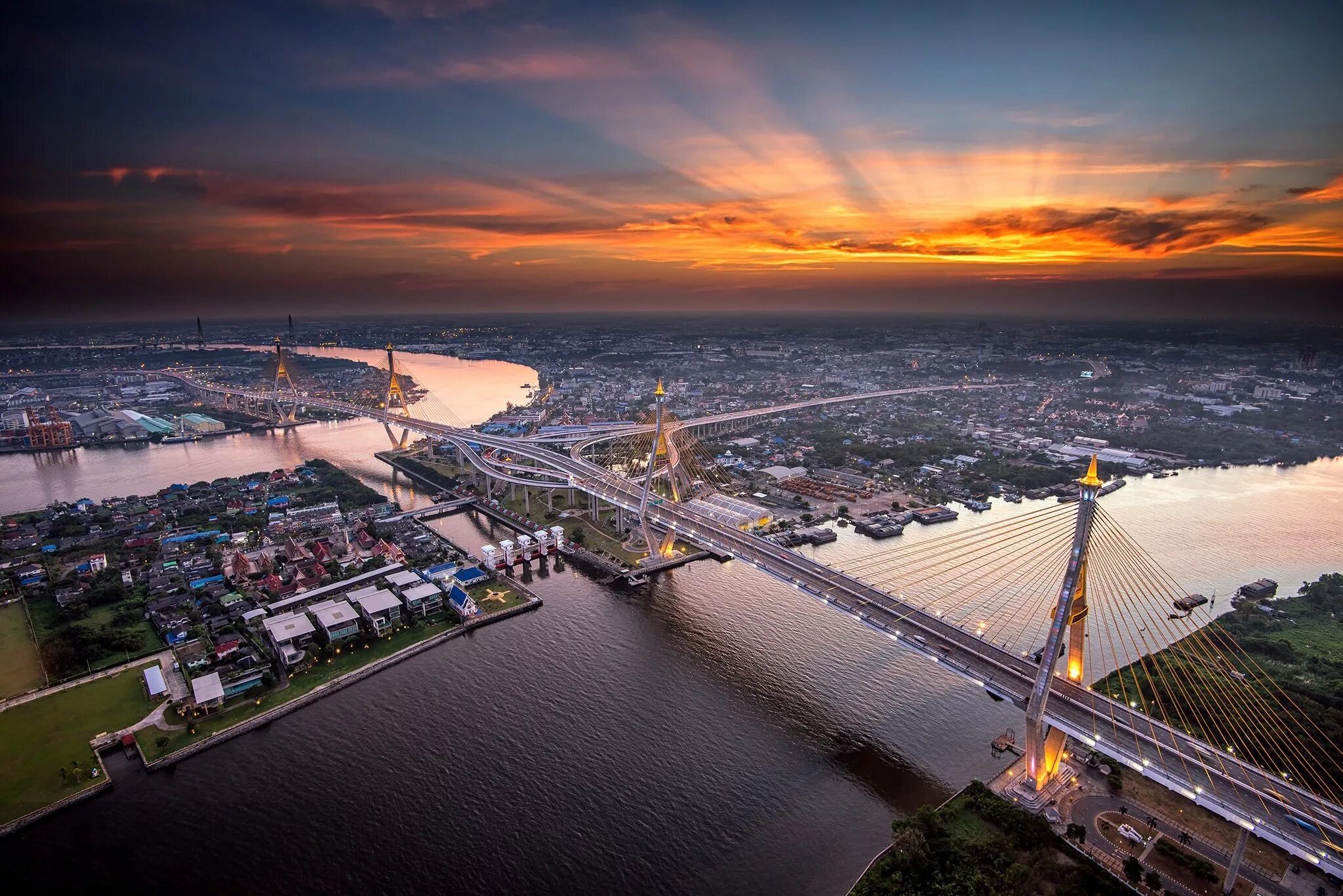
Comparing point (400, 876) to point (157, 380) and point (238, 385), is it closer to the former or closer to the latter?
point (238, 385)

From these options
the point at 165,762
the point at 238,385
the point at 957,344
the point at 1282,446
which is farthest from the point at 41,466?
the point at 957,344

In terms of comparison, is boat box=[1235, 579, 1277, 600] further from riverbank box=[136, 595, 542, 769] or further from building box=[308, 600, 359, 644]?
building box=[308, 600, 359, 644]

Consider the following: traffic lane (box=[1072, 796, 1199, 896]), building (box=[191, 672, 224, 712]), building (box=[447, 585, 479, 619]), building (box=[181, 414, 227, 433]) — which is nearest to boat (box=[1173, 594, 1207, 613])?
traffic lane (box=[1072, 796, 1199, 896])

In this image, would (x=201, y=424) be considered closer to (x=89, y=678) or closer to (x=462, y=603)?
(x=89, y=678)

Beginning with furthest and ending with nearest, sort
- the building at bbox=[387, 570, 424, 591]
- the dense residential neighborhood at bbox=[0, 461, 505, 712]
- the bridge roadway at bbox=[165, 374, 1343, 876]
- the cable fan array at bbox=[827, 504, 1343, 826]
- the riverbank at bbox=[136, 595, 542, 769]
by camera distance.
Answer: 1. the building at bbox=[387, 570, 424, 591]
2. the dense residential neighborhood at bbox=[0, 461, 505, 712]
3. the riverbank at bbox=[136, 595, 542, 769]
4. the cable fan array at bbox=[827, 504, 1343, 826]
5. the bridge roadway at bbox=[165, 374, 1343, 876]

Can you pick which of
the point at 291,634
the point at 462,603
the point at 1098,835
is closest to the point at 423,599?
the point at 462,603

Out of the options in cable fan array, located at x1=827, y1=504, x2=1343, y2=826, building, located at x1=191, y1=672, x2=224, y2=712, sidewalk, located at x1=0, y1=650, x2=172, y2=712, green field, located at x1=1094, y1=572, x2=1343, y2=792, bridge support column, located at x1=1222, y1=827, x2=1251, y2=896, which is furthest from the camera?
sidewalk, located at x1=0, y1=650, x2=172, y2=712

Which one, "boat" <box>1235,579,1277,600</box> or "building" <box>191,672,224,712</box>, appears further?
"boat" <box>1235,579,1277,600</box>
